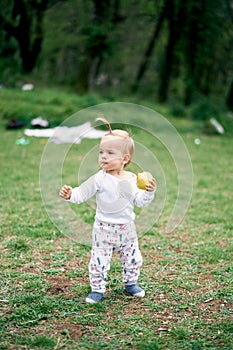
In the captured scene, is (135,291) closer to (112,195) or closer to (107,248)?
(107,248)

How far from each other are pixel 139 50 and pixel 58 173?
13.0 m

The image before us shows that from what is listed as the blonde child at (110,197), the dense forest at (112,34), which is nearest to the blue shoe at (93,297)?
the blonde child at (110,197)

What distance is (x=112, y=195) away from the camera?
322cm

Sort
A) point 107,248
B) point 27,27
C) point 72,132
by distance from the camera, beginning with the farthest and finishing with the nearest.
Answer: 1. point 27,27
2. point 72,132
3. point 107,248

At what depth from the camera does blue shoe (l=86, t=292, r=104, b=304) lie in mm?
3301

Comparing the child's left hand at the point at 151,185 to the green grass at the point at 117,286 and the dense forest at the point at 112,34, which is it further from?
the dense forest at the point at 112,34

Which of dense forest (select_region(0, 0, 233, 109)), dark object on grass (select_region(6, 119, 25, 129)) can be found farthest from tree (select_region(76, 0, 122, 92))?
dark object on grass (select_region(6, 119, 25, 129))

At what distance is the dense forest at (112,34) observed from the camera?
14.7 metres

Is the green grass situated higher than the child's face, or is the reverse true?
the child's face

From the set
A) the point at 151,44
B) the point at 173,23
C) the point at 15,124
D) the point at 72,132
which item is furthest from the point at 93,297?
the point at 151,44

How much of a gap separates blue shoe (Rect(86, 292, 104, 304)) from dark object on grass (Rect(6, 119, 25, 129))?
7.59 m

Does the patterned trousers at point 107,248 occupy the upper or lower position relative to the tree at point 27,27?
upper

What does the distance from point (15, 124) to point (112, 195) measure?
7659 millimetres

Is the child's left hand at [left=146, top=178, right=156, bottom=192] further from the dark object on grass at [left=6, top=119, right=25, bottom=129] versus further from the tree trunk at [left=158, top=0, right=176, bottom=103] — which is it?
the tree trunk at [left=158, top=0, right=176, bottom=103]
